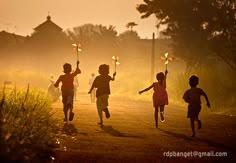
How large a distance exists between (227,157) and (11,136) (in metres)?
4.14

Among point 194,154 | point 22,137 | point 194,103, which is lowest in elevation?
point 194,154

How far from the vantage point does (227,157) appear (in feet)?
29.8

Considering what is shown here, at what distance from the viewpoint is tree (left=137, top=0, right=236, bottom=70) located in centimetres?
3055

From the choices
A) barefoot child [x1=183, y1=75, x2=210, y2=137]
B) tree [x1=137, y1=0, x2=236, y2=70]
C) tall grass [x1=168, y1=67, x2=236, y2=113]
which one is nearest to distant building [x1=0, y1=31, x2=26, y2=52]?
tree [x1=137, y1=0, x2=236, y2=70]

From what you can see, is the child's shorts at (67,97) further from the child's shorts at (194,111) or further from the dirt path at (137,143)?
the child's shorts at (194,111)

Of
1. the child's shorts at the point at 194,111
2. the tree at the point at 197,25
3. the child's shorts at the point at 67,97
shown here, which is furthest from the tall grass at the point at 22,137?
the tree at the point at 197,25

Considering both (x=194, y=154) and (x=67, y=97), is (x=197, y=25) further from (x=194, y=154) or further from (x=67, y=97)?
(x=194, y=154)

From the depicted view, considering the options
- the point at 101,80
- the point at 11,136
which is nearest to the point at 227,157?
the point at 11,136

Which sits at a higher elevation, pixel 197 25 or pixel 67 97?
pixel 197 25

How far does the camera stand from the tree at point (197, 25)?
100 ft

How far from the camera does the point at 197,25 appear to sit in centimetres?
3359

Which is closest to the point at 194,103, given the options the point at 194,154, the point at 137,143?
the point at 137,143

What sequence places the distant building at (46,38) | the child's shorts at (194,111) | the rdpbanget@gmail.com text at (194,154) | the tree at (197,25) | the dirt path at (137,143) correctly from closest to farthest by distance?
the dirt path at (137,143) → the rdpbanget@gmail.com text at (194,154) → the child's shorts at (194,111) → the tree at (197,25) → the distant building at (46,38)

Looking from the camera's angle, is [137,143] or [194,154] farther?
[137,143]
